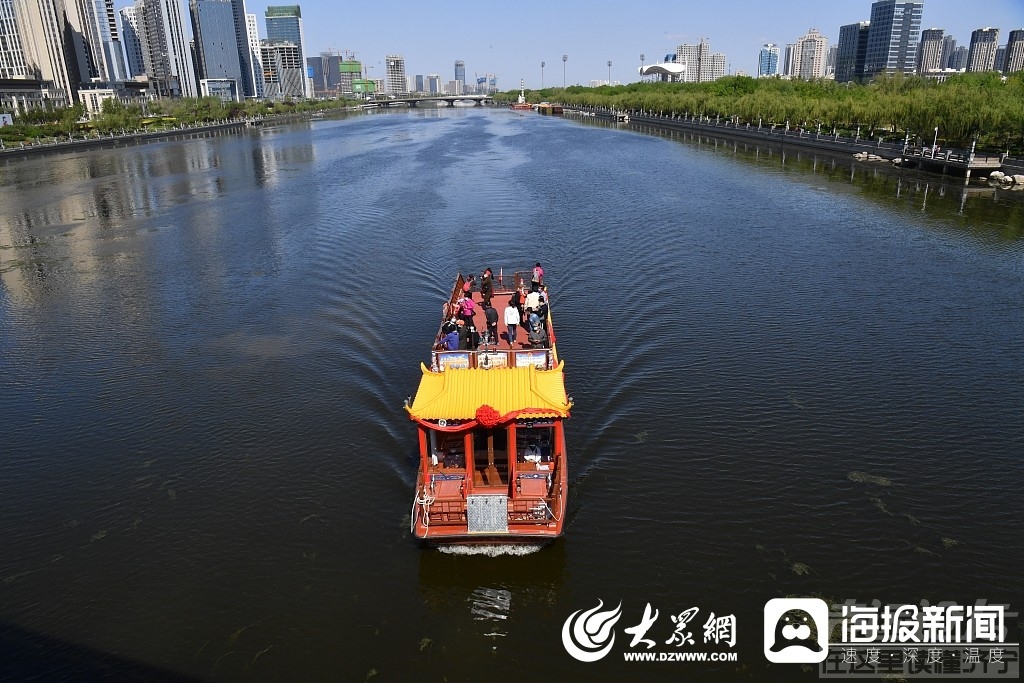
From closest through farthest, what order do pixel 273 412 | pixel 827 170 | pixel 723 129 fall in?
1. pixel 273 412
2. pixel 827 170
3. pixel 723 129

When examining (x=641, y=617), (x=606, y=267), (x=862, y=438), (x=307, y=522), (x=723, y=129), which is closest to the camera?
(x=641, y=617)

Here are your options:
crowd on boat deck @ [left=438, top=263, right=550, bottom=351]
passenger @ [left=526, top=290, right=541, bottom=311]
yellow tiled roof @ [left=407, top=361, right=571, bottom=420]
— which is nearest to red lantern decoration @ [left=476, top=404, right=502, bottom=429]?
yellow tiled roof @ [left=407, top=361, right=571, bottom=420]

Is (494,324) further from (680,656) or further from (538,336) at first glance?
(680,656)

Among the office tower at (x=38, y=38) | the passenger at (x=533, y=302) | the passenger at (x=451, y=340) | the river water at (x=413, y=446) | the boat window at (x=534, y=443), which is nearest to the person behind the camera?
the river water at (x=413, y=446)

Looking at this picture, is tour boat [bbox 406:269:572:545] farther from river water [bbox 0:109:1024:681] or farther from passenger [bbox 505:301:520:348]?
passenger [bbox 505:301:520:348]

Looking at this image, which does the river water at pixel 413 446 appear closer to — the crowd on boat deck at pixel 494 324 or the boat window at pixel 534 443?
the boat window at pixel 534 443

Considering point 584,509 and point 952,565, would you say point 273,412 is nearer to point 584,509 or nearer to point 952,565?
point 584,509

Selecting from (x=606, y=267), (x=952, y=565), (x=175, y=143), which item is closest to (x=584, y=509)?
(x=952, y=565)
